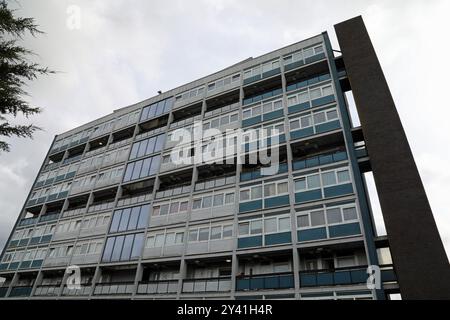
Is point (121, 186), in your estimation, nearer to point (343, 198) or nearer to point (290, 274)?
point (290, 274)

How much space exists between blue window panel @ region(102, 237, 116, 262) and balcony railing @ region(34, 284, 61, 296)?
5271 millimetres

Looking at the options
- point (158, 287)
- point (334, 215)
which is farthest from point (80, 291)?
point (334, 215)

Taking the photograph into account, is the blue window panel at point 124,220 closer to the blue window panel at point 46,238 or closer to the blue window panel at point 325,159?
the blue window panel at point 46,238

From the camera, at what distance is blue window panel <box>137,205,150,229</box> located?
26.8 metres

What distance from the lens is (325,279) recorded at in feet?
57.8

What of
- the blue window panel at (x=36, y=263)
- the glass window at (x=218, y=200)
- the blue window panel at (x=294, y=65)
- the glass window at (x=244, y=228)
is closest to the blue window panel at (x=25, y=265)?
the blue window panel at (x=36, y=263)

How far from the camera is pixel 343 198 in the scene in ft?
64.4

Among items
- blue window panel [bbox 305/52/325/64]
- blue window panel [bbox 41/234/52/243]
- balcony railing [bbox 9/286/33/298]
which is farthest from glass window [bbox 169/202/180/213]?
blue window panel [bbox 305/52/325/64]

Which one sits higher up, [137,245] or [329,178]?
A: [329,178]

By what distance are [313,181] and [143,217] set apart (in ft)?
50.1

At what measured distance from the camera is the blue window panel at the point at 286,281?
18383 millimetres

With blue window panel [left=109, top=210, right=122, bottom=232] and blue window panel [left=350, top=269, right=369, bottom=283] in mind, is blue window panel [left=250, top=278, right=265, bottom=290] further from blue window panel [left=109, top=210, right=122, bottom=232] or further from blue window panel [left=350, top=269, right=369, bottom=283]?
blue window panel [left=109, top=210, right=122, bottom=232]

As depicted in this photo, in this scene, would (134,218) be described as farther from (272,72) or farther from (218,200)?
(272,72)
